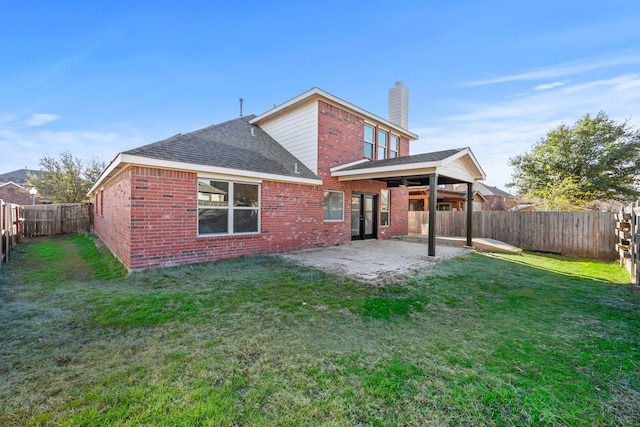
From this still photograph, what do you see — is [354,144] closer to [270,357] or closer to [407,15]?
[407,15]

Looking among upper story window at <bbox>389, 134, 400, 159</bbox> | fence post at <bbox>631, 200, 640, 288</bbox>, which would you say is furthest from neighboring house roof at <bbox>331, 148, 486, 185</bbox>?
fence post at <bbox>631, 200, 640, 288</bbox>

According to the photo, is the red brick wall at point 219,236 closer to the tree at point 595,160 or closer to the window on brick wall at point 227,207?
the window on brick wall at point 227,207

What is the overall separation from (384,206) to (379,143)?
2945mm

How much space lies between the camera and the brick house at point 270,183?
6.27 metres

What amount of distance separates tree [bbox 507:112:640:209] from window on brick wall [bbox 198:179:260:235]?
17446mm

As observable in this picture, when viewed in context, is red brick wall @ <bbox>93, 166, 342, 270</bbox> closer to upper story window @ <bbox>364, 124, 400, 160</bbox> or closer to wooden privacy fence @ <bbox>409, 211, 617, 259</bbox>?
upper story window @ <bbox>364, 124, 400, 160</bbox>

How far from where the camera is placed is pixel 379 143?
1217cm

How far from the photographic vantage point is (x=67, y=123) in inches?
742

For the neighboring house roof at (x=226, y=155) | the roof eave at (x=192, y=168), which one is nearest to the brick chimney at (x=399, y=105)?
the neighboring house roof at (x=226, y=155)

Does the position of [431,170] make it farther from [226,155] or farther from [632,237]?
[226,155]

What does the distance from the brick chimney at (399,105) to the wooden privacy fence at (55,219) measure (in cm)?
1852

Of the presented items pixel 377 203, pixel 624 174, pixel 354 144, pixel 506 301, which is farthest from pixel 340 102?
pixel 624 174

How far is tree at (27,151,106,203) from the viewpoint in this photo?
66.1 feet

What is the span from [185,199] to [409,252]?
699 centimetres
